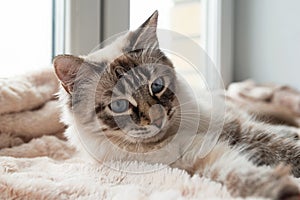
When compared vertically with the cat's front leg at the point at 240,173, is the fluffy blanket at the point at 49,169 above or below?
below

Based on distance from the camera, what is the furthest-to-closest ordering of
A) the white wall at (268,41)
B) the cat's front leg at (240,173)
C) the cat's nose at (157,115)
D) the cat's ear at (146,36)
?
1. the white wall at (268,41)
2. the cat's ear at (146,36)
3. the cat's nose at (157,115)
4. the cat's front leg at (240,173)

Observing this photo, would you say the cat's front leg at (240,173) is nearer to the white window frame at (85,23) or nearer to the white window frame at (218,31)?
the white window frame at (85,23)

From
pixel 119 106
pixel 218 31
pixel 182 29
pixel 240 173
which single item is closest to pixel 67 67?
pixel 119 106

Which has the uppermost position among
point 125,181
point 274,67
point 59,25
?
point 59,25

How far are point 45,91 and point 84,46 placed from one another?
209 millimetres

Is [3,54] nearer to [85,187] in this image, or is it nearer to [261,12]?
[85,187]

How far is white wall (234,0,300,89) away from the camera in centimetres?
197

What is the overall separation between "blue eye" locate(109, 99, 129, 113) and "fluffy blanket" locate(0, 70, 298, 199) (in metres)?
0.12

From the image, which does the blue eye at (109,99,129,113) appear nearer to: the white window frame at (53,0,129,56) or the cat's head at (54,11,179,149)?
the cat's head at (54,11,179,149)

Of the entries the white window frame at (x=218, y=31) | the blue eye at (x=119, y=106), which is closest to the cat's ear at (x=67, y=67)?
Result: the blue eye at (x=119, y=106)

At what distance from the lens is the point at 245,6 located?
2090 mm

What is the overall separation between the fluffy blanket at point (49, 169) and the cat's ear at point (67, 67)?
0.68ft

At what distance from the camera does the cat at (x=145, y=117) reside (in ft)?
2.94

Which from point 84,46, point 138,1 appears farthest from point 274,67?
point 84,46
